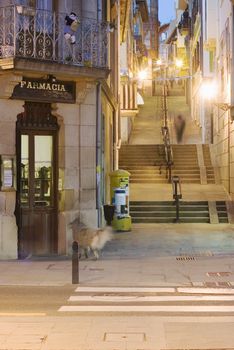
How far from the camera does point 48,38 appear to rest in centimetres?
1348

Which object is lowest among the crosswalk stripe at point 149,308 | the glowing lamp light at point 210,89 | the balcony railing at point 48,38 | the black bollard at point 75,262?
the crosswalk stripe at point 149,308

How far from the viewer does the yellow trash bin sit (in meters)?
18.2

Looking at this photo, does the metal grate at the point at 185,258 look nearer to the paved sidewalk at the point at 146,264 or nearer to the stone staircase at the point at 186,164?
the paved sidewalk at the point at 146,264

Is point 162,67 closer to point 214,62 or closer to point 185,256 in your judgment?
point 214,62

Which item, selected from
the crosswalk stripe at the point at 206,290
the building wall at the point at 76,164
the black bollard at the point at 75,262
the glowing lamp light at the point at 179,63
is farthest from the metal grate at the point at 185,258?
the glowing lamp light at the point at 179,63

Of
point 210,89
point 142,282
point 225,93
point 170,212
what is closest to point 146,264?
point 142,282

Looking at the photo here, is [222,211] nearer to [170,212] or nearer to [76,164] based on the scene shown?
[170,212]

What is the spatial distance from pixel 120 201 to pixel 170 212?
374cm

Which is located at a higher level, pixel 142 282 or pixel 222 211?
pixel 222 211

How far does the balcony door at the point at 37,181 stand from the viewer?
14.0m

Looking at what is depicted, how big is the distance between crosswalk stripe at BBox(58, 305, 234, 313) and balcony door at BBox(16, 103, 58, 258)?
5.71 meters

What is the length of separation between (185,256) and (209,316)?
235 inches

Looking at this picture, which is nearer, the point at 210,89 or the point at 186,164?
the point at 186,164

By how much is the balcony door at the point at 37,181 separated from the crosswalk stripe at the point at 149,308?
5.71 m
